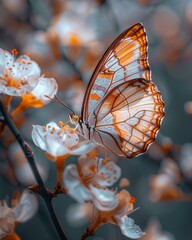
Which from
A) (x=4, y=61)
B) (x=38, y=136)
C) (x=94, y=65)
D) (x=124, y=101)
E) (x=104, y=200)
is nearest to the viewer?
(x=104, y=200)

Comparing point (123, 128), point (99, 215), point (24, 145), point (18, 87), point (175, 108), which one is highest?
point (18, 87)

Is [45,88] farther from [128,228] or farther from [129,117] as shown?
[128,228]

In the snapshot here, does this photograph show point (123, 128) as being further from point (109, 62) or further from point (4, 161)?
point (4, 161)

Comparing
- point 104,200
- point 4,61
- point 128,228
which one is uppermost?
point 4,61

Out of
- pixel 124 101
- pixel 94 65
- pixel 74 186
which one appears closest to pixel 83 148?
pixel 74 186

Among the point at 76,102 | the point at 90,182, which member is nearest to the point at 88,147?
the point at 90,182

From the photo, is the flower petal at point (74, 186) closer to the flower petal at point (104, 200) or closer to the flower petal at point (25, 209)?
Answer: the flower petal at point (104, 200)

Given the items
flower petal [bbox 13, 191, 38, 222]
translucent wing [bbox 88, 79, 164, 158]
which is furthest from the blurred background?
translucent wing [bbox 88, 79, 164, 158]
